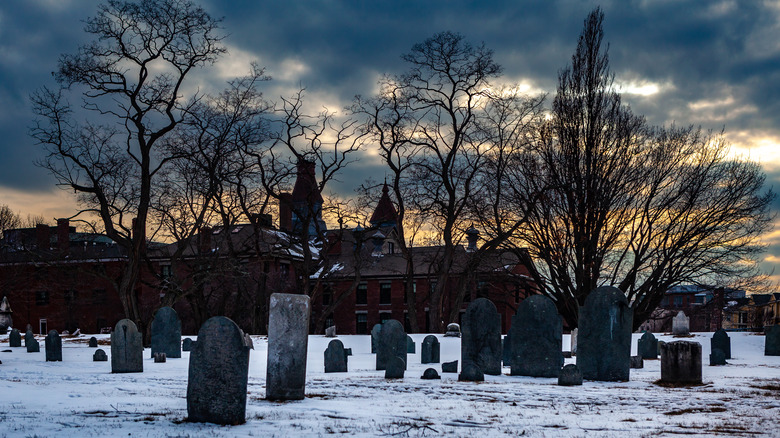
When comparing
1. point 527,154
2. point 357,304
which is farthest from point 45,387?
point 357,304

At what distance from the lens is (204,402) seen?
326 inches

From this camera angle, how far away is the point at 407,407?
31.8 feet

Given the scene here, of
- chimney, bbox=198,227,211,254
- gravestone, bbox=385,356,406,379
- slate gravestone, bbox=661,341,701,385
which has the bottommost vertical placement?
gravestone, bbox=385,356,406,379

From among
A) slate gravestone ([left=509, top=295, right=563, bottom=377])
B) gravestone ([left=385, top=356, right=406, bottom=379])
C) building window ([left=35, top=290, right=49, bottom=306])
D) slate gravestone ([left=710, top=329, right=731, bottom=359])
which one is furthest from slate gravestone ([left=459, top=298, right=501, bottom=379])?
building window ([left=35, top=290, right=49, bottom=306])

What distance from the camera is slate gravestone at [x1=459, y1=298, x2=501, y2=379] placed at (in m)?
15.5

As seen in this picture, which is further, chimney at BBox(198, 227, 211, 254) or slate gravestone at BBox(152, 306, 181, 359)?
chimney at BBox(198, 227, 211, 254)

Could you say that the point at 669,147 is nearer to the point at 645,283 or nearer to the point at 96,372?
the point at 645,283

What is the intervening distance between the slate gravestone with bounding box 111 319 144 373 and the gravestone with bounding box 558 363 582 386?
8.90m

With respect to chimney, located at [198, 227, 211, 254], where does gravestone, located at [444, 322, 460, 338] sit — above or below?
below

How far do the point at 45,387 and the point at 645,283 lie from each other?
23.8 metres

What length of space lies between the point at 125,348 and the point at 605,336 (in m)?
10.2

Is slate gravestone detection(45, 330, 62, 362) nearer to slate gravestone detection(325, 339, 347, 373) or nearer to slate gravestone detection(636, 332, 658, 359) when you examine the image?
slate gravestone detection(325, 339, 347, 373)

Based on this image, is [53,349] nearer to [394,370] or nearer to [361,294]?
[394,370]

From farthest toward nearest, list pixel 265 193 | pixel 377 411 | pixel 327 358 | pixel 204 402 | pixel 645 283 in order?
pixel 265 193 < pixel 645 283 < pixel 327 358 < pixel 377 411 < pixel 204 402
